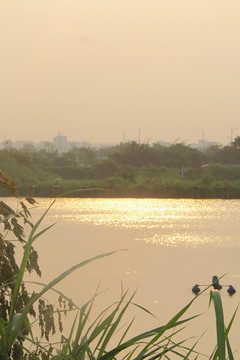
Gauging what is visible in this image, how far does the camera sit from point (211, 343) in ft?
30.5

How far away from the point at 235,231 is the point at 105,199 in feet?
63.4

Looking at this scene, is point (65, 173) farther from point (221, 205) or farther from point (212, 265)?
point (212, 265)

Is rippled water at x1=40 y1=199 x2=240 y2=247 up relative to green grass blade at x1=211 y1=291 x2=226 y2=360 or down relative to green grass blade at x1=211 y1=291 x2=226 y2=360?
down

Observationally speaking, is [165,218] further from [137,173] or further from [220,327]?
[220,327]

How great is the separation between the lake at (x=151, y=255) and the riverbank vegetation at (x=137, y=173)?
4.62 meters

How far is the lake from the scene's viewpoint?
40.5 ft

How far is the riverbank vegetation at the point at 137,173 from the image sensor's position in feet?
140

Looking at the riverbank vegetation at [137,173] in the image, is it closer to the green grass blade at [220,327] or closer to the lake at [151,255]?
the lake at [151,255]

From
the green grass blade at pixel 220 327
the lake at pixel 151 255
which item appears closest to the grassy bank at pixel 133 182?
the lake at pixel 151 255

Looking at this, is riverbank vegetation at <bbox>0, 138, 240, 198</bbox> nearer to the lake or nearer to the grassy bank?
the grassy bank

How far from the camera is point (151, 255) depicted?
65.4ft

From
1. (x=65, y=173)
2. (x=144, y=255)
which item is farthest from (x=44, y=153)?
(x=144, y=255)

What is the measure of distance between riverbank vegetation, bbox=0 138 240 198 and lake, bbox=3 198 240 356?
15.1 ft

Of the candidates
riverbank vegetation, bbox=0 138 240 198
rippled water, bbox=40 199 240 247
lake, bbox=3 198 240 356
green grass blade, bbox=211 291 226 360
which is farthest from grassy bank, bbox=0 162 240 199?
green grass blade, bbox=211 291 226 360
